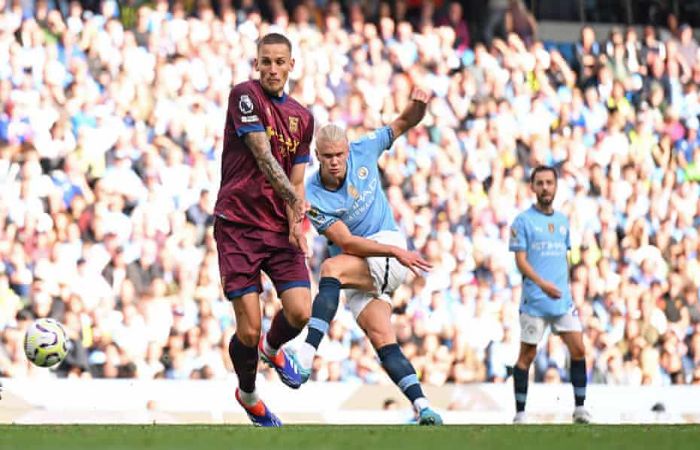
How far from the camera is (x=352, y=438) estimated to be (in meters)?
7.00

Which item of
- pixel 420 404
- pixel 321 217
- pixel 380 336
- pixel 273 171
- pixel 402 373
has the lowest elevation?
pixel 420 404

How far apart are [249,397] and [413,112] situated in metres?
2.14

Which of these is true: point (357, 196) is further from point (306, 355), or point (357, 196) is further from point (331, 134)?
point (306, 355)

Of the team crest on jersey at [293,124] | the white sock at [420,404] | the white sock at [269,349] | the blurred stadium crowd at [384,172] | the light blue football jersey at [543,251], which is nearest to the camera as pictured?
the team crest on jersey at [293,124]

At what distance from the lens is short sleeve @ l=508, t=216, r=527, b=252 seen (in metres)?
12.5

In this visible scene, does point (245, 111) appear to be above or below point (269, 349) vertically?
above

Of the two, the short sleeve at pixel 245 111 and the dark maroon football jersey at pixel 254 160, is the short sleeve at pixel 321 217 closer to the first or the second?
the dark maroon football jersey at pixel 254 160

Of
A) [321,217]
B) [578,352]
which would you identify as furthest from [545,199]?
[321,217]

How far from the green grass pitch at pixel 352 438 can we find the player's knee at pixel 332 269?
1640mm

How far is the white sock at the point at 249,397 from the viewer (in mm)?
9336

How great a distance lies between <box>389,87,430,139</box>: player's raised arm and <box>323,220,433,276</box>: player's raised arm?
0.78m

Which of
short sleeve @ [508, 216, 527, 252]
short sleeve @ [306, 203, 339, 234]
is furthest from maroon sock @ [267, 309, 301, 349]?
short sleeve @ [508, 216, 527, 252]

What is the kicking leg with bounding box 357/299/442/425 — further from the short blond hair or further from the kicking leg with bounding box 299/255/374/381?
the short blond hair

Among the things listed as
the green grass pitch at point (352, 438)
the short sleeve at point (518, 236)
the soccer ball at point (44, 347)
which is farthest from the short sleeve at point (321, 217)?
the short sleeve at point (518, 236)
